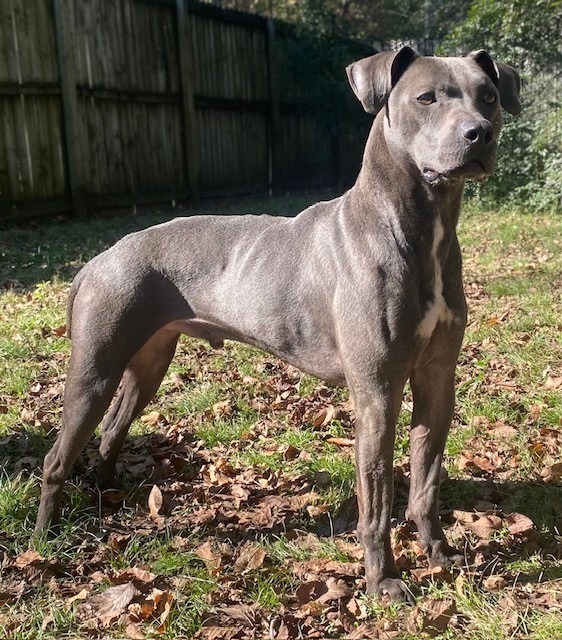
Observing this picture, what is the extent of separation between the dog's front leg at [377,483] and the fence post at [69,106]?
828 centimetres

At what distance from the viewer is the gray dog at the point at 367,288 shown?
8.51 feet

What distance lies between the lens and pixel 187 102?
39.8 feet

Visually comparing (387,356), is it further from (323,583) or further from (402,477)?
(402,477)

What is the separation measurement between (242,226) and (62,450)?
1.28m

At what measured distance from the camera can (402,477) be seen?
3816mm

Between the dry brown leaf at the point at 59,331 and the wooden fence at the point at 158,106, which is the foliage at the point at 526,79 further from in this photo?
the dry brown leaf at the point at 59,331

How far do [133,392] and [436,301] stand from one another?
171 centimetres

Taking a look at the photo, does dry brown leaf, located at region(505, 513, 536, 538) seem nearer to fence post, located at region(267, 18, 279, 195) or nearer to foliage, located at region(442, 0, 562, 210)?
foliage, located at region(442, 0, 562, 210)

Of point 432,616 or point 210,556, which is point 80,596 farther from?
point 432,616

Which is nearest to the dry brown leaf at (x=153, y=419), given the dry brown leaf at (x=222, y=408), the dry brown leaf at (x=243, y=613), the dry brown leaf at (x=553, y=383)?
the dry brown leaf at (x=222, y=408)

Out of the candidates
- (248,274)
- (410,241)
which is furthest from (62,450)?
(410,241)

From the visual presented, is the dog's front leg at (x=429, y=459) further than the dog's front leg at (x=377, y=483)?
Yes

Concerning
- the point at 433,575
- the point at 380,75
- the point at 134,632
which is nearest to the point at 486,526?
the point at 433,575

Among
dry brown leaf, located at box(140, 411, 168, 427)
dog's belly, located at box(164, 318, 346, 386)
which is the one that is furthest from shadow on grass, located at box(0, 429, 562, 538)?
dog's belly, located at box(164, 318, 346, 386)
